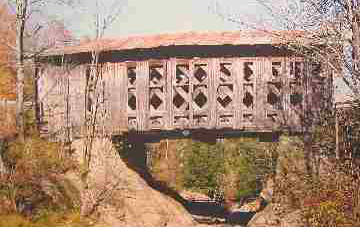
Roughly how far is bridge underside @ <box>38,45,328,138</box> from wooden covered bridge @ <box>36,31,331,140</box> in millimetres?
37

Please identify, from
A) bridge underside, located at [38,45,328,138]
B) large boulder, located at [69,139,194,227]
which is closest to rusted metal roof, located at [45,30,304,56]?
bridge underside, located at [38,45,328,138]

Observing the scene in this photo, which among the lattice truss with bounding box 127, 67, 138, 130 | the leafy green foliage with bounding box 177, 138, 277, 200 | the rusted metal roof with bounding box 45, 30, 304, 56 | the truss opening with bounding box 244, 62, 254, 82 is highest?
the rusted metal roof with bounding box 45, 30, 304, 56

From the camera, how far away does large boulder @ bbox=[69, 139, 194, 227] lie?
16.3m

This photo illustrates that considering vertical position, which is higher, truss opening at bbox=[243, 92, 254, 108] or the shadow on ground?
A: truss opening at bbox=[243, 92, 254, 108]

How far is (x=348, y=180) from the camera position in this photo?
1387 cm

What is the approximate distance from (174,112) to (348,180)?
6.91m

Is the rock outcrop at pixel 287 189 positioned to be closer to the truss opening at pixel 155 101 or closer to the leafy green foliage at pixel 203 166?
the truss opening at pixel 155 101

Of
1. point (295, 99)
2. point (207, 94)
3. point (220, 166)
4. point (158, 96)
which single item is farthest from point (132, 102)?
point (220, 166)

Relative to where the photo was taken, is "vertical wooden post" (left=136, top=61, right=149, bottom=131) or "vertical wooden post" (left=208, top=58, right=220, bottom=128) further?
"vertical wooden post" (left=136, top=61, right=149, bottom=131)

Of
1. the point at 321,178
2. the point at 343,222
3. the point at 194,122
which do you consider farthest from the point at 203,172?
the point at 343,222

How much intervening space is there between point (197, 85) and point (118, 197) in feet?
16.6

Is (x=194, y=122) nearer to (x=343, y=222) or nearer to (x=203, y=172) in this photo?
(x=343, y=222)

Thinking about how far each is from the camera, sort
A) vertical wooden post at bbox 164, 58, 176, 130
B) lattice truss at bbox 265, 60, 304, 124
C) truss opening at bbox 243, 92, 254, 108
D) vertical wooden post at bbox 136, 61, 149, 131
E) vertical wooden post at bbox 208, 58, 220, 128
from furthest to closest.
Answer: truss opening at bbox 243, 92, 254, 108 < vertical wooden post at bbox 136, 61, 149, 131 < vertical wooden post at bbox 164, 58, 176, 130 < vertical wooden post at bbox 208, 58, 220, 128 < lattice truss at bbox 265, 60, 304, 124

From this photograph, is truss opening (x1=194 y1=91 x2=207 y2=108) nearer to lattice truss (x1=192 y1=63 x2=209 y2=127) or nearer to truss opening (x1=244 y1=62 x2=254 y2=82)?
lattice truss (x1=192 y1=63 x2=209 y2=127)
